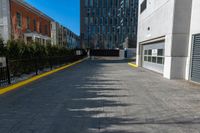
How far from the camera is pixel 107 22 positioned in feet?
210

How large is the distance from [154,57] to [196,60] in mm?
4404

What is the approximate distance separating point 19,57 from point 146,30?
10337 mm

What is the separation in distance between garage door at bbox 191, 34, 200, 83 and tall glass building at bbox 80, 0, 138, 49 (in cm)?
5386

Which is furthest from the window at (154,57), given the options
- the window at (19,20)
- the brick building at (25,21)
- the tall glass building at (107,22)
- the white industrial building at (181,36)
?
the tall glass building at (107,22)

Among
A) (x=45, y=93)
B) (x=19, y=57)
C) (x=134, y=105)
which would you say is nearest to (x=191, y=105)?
(x=134, y=105)

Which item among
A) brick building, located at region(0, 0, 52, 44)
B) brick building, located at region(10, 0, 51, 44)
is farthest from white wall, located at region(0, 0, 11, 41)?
brick building, located at region(10, 0, 51, 44)

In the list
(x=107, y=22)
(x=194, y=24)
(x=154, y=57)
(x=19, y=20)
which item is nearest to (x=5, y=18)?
(x=19, y=20)

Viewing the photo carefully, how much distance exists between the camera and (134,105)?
15.3ft

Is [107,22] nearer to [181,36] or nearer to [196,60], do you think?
[181,36]

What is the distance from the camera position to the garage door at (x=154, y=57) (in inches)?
425

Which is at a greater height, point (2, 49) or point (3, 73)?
point (2, 49)

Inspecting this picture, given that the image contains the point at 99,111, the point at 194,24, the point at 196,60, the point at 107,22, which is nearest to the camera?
the point at 99,111

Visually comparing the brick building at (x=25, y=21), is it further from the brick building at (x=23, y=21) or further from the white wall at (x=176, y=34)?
the white wall at (x=176, y=34)

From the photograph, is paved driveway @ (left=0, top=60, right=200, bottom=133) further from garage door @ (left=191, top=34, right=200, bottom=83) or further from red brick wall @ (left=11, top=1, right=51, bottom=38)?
red brick wall @ (left=11, top=1, right=51, bottom=38)
